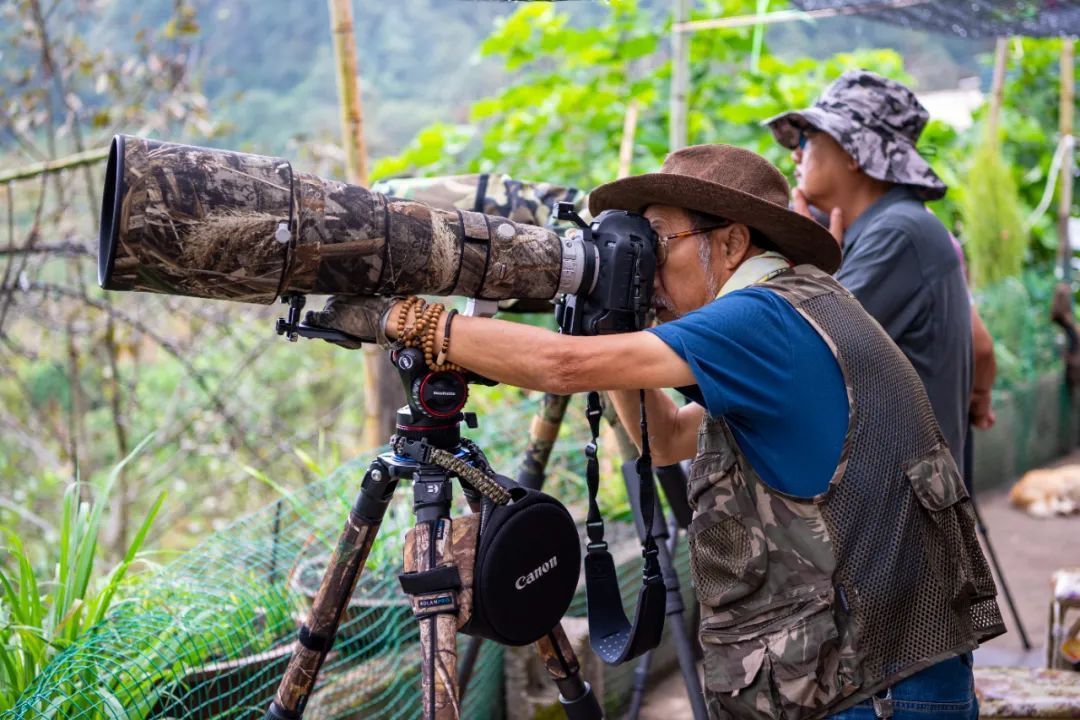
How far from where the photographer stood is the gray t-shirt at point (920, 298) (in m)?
2.40

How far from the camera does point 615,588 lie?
192 cm

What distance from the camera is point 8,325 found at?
4.26 meters

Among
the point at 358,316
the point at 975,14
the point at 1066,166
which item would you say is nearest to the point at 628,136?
the point at 975,14

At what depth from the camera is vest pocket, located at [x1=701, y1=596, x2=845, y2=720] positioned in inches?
60.5

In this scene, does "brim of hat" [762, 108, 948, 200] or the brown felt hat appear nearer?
the brown felt hat

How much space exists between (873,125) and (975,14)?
1.74 metres

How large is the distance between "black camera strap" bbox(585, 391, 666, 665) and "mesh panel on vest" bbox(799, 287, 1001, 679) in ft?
1.08

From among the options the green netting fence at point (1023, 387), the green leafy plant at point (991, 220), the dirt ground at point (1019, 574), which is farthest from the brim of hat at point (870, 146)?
the green leafy plant at point (991, 220)

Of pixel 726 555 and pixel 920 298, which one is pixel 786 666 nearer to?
pixel 726 555

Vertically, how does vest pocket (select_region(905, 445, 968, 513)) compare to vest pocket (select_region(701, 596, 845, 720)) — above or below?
above

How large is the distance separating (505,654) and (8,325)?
2570 mm

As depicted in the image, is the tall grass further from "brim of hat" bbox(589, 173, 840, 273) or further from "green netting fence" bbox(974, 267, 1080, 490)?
"green netting fence" bbox(974, 267, 1080, 490)

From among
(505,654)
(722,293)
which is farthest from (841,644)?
(505,654)

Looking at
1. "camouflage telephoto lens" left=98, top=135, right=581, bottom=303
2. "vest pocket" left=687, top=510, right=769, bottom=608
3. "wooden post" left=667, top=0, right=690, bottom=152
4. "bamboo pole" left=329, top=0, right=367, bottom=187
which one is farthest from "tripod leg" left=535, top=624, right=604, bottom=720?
"wooden post" left=667, top=0, right=690, bottom=152
